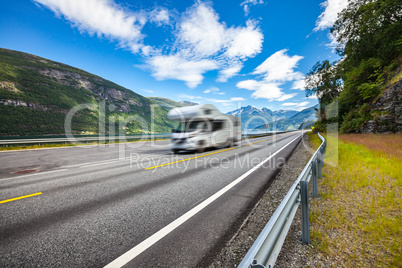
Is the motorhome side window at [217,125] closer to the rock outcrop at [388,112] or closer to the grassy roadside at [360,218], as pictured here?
the grassy roadside at [360,218]

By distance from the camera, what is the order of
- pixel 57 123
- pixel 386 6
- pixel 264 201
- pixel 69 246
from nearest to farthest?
pixel 69 246 → pixel 264 201 → pixel 386 6 → pixel 57 123

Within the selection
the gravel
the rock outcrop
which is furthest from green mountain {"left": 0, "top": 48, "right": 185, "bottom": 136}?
the rock outcrop

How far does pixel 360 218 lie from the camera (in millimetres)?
2943

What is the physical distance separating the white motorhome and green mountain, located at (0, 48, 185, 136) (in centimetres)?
12697

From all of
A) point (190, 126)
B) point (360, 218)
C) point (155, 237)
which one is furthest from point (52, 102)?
point (360, 218)

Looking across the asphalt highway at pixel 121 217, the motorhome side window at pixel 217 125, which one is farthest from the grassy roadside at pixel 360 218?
the motorhome side window at pixel 217 125

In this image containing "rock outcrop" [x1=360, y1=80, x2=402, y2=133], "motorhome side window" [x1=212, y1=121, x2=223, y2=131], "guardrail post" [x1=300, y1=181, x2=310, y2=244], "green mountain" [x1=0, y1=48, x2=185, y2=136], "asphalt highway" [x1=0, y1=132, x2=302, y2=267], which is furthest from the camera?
"green mountain" [x1=0, y1=48, x2=185, y2=136]

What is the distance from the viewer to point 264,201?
3.98 m

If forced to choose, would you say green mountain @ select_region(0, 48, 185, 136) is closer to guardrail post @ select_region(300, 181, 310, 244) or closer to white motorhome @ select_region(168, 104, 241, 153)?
white motorhome @ select_region(168, 104, 241, 153)

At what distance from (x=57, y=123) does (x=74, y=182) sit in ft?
481

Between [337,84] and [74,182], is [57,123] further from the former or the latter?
[337,84]

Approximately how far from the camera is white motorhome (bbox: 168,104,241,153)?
1072 centimetres

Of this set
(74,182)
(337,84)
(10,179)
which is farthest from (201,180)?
(337,84)

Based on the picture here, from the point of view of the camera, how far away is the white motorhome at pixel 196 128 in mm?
10719
